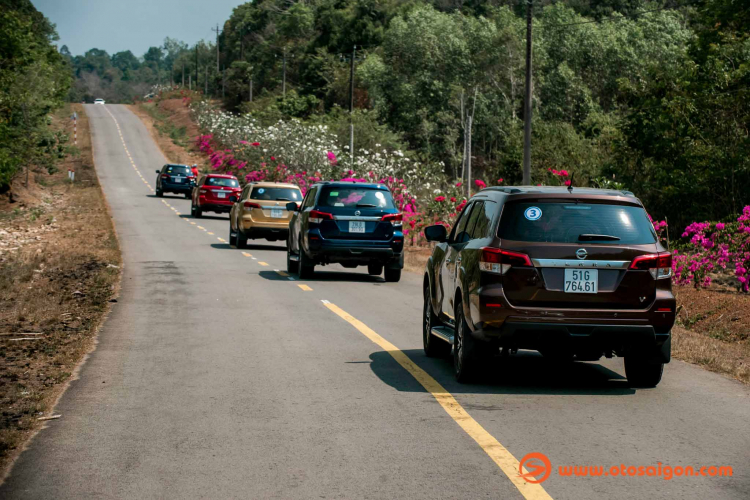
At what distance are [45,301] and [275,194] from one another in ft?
41.1

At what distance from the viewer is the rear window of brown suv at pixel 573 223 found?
27.4 ft

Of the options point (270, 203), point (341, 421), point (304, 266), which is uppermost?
point (270, 203)

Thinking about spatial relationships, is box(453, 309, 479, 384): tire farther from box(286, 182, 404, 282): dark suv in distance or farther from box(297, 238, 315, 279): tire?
box(297, 238, 315, 279): tire

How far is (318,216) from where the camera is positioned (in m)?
18.9

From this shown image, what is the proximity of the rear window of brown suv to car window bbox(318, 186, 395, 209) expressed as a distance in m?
10.5

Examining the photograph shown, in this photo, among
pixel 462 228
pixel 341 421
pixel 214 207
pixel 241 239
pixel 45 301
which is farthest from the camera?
pixel 214 207

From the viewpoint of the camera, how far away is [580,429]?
23.3 ft

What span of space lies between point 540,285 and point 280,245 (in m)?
22.1

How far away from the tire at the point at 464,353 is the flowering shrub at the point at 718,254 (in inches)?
335

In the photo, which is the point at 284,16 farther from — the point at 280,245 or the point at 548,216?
the point at 548,216

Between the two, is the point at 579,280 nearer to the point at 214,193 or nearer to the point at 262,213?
the point at 262,213

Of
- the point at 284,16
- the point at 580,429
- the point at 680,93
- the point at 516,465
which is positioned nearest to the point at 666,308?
the point at 580,429

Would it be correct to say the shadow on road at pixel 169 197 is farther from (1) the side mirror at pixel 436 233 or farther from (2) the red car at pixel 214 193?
(1) the side mirror at pixel 436 233

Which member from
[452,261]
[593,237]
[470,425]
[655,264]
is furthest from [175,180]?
[470,425]
